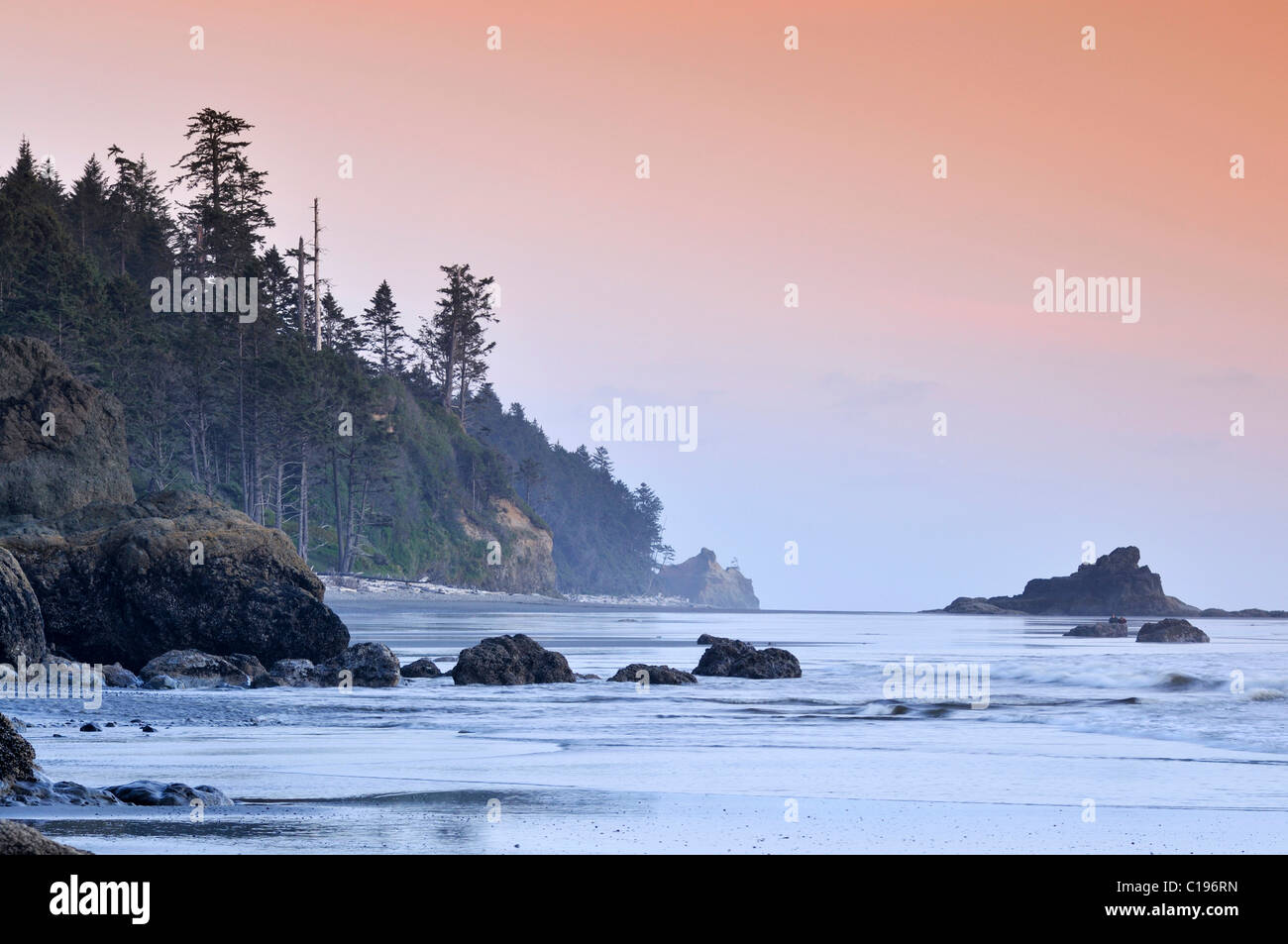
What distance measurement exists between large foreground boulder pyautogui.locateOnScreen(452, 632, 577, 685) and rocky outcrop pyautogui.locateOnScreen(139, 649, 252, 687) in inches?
149

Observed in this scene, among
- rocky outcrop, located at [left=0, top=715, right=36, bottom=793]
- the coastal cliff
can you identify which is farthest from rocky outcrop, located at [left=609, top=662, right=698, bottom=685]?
the coastal cliff

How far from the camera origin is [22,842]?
20.0 ft

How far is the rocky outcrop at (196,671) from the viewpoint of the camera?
22.4 metres

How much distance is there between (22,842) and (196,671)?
56.8 feet

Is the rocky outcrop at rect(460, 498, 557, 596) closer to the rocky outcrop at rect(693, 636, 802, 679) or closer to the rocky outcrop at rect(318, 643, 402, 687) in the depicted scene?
the rocky outcrop at rect(693, 636, 802, 679)

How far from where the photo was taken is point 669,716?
60.4 ft

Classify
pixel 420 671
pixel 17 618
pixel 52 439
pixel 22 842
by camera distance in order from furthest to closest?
pixel 52 439 < pixel 420 671 < pixel 17 618 < pixel 22 842

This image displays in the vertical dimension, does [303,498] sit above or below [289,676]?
above

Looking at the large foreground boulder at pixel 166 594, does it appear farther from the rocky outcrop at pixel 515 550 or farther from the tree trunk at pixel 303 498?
the rocky outcrop at pixel 515 550

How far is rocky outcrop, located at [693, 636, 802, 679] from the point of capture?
26594mm

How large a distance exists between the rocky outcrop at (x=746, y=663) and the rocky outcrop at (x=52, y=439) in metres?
14.6

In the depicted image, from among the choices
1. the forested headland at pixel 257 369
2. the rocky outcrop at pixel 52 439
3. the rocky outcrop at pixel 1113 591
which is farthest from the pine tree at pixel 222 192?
the rocky outcrop at pixel 1113 591

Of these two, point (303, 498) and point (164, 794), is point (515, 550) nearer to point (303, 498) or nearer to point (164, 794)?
point (303, 498)

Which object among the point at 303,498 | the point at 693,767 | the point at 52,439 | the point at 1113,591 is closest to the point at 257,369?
the point at 303,498
